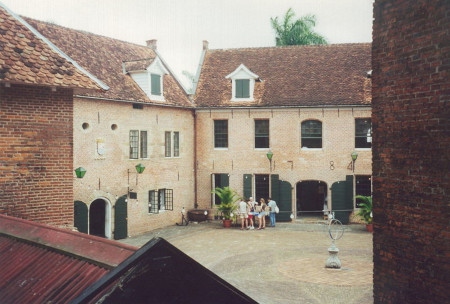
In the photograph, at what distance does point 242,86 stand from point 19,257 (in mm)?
21224

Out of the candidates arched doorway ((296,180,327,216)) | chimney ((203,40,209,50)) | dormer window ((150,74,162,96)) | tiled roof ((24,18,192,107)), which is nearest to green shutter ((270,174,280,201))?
arched doorway ((296,180,327,216))

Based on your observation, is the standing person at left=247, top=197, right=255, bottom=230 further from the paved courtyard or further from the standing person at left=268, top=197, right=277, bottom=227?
the standing person at left=268, top=197, right=277, bottom=227

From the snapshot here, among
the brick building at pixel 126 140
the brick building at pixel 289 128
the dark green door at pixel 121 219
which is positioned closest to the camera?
the brick building at pixel 126 140

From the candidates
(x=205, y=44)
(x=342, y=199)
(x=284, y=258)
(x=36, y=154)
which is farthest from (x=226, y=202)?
(x=36, y=154)

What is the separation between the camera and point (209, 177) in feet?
87.8

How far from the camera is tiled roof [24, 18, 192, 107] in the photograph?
69.5 feet

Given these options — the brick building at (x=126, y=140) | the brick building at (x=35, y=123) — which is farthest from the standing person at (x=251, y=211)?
the brick building at (x=35, y=123)

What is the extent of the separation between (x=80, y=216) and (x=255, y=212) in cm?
942

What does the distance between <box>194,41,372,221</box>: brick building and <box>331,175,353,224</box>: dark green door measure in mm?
55

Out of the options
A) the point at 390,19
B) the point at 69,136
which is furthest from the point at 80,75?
the point at 390,19

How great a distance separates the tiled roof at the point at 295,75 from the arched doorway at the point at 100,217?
8755 millimetres

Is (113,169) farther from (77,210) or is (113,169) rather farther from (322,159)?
(322,159)

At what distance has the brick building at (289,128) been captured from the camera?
25234 mm

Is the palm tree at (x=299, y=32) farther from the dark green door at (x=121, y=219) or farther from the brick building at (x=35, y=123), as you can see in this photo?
the brick building at (x=35, y=123)
